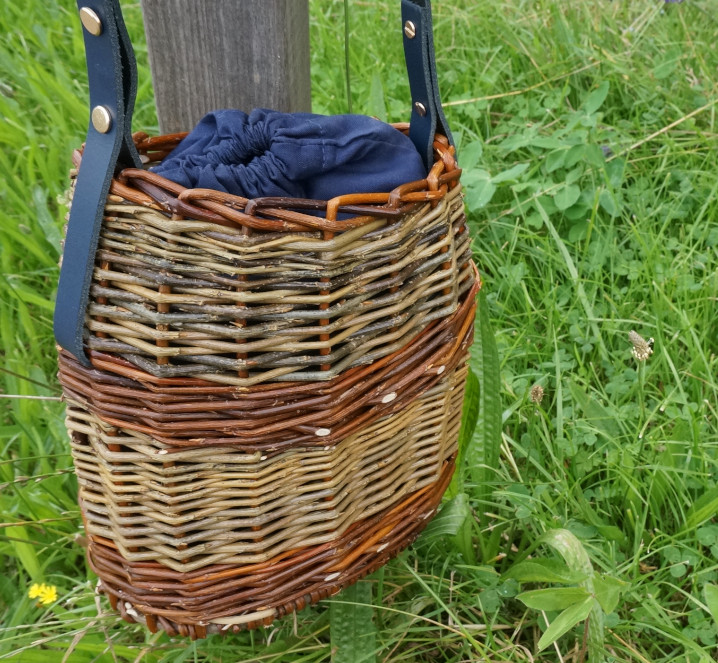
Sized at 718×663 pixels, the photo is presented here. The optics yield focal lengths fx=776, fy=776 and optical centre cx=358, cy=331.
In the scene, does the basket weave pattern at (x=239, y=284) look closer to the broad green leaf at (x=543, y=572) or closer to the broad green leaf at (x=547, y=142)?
the broad green leaf at (x=543, y=572)

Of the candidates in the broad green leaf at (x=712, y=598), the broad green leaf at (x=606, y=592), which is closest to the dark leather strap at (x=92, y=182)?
the broad green leaf at (x=606, y=592)

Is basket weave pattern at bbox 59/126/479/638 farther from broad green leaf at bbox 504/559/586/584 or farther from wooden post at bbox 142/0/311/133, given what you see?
wooden post at bbox 142/0/311/133

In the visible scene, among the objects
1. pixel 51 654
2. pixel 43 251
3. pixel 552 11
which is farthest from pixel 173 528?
pixel 552 11

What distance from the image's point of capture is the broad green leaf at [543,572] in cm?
111

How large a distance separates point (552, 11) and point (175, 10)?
1.64 metres

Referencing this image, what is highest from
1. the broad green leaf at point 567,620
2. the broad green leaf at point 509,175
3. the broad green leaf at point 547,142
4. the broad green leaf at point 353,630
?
the broad green leaf at point 547,142

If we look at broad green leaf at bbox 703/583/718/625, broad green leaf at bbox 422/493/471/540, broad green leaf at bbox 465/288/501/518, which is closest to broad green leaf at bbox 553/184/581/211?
broad green leaf at bbox 465/288/501/518

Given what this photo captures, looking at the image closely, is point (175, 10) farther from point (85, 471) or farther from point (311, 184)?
point (85, 471)

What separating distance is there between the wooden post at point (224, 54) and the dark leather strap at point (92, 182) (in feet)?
1.16

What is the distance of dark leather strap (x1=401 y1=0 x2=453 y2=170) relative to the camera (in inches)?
43.1

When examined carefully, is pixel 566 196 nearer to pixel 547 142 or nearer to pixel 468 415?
pixel 547 142

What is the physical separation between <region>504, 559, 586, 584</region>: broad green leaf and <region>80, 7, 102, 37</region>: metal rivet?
0.94 m

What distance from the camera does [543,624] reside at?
1.24 metres

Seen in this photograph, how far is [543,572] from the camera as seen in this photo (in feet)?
3.77
